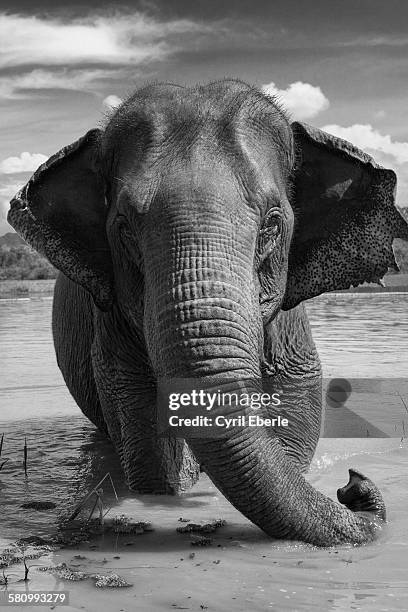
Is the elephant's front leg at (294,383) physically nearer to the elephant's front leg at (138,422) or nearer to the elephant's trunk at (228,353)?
the elephant's front leg at (138,422)

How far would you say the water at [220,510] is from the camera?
476cm

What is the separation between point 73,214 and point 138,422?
1506 millimetres

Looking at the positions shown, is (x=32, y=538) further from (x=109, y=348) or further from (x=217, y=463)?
(x=109, y=348)

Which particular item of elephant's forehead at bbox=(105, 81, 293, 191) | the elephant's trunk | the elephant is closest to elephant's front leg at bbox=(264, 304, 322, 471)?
the elephant

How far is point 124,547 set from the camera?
558cm

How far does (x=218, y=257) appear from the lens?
5.17m

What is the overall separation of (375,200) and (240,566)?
9.31 ft

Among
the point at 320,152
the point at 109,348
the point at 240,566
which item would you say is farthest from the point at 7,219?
the point at 240,566

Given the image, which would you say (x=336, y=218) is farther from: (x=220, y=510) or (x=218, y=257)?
(x=220, y=510)

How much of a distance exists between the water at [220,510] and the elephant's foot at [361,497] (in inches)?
6.0

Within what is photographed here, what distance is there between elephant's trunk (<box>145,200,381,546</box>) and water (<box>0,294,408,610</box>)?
6.3 inches

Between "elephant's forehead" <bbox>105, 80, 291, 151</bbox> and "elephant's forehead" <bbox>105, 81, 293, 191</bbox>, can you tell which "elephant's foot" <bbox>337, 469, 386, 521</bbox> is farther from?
"elephant's forehead" <bbox>105, 80, 291, 151</bbox>

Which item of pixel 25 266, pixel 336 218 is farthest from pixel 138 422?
pixel 25 266

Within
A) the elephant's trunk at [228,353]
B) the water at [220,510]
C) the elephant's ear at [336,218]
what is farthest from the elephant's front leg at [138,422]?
the elephant's trunk at [228,353]
